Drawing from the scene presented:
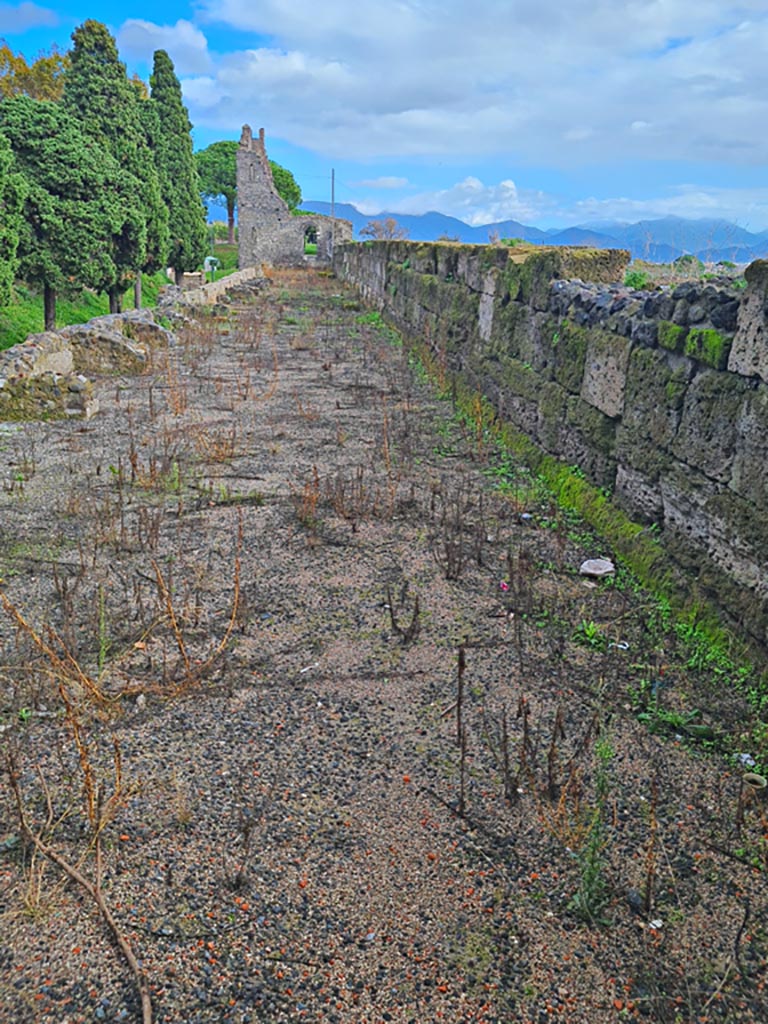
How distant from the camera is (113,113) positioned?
16.7 metres

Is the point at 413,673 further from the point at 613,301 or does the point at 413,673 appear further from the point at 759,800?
the point at 613,301

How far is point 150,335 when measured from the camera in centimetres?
1387

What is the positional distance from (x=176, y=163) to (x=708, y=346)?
22174 millimetres

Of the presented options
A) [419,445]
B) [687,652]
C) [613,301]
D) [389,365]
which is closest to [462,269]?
[389,365]

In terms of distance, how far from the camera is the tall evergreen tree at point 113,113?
15828mm

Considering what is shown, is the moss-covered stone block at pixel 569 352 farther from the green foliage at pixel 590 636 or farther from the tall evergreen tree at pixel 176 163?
the tall evergreen tree at pixel 176 163

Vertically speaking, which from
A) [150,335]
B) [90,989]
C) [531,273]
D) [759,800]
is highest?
[531,273]

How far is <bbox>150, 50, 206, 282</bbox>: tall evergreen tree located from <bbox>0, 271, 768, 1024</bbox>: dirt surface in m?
19.0

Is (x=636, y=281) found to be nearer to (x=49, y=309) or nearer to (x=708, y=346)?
(x=708, y=346)

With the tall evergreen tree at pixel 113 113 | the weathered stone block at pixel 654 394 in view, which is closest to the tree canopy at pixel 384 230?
the tall evergreen tree at pixel 113 113

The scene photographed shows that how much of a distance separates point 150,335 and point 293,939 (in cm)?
1311

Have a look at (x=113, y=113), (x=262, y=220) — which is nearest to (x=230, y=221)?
(x=262, y=220)

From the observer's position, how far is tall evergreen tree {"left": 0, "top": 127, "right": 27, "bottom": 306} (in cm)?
1107

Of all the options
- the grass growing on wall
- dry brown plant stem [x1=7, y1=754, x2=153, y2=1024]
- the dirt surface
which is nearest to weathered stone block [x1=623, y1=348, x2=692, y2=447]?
the grass growing on wall
